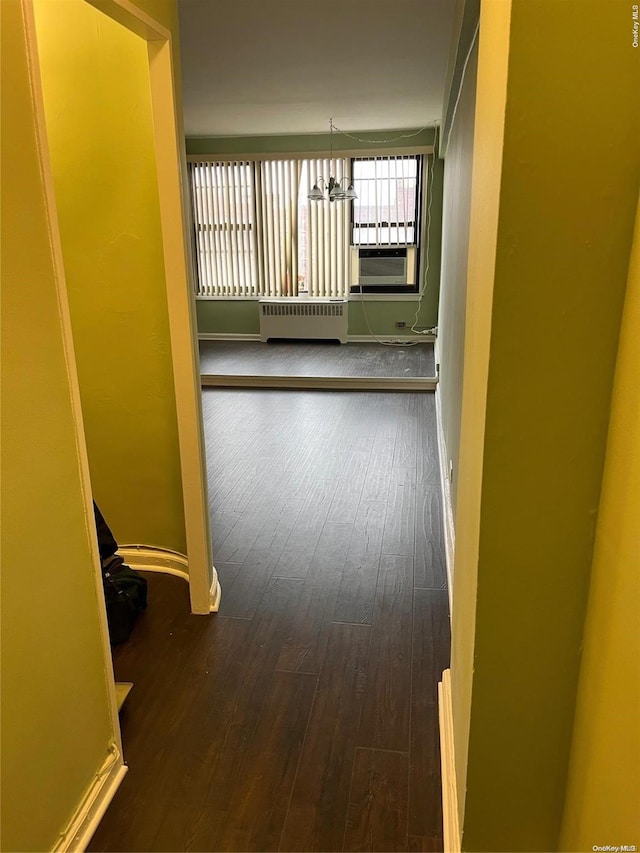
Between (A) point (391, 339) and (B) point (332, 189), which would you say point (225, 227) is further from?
(A) point (391, 339)

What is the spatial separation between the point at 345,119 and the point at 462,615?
22.6 ft

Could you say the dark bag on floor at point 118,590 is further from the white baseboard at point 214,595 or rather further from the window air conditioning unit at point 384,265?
the window air conditioning unit at point 384,265

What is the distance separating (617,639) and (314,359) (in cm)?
658

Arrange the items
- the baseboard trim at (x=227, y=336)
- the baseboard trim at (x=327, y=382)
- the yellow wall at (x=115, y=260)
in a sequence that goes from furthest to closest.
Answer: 1. the baseboard trim at (x=227, y=336)
2. the baseboard trim at (x=327, y=382)
3. the yellow wall at (x=115, y=260)

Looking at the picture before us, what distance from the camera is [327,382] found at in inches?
252

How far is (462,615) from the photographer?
4.93ft

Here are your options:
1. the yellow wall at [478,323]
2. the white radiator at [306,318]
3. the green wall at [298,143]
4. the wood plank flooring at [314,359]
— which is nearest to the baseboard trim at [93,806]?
the yellow wall at [478,323]

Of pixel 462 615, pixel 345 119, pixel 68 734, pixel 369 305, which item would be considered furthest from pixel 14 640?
pixel 369 305

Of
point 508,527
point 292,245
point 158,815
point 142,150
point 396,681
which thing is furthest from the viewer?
point 292,245

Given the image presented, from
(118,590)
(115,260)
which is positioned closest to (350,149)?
(115,260)

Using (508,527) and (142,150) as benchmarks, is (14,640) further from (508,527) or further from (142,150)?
(142,150)

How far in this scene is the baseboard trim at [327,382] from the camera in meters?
6.18

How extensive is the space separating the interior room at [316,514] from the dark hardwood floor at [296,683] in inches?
0.4

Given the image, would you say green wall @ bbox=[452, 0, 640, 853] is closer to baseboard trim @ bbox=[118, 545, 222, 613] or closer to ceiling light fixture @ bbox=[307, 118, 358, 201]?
baseboard trim @ bbox=[118, 545, 222, 613]
